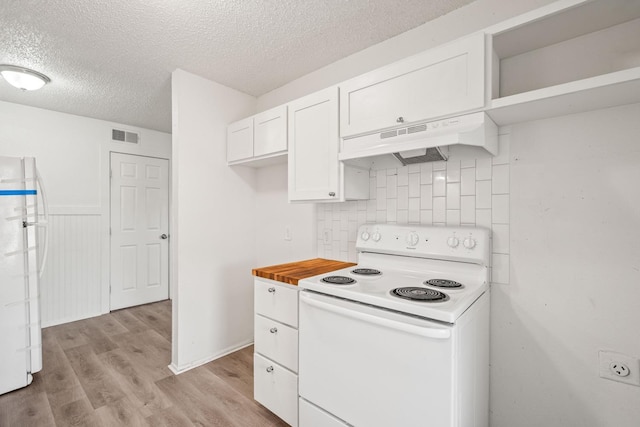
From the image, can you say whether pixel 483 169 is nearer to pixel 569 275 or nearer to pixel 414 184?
pixel 414 184

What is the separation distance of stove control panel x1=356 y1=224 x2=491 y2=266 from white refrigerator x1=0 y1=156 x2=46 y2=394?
2.43 metres

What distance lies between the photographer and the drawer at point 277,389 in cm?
169

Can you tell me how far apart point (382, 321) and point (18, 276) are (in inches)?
104

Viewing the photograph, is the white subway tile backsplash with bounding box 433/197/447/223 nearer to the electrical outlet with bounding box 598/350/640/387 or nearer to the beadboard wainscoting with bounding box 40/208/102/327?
the electrical outlet with bounding box 598/350/640/387

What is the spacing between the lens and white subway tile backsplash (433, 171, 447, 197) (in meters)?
1.76

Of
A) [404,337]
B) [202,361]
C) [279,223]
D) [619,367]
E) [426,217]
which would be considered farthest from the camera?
[279,223]

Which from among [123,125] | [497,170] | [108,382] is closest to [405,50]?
[497,170]

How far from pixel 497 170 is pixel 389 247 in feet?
2.45

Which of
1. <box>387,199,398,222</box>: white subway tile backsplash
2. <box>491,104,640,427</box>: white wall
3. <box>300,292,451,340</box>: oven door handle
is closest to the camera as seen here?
<box>300,292,451,340</box>: oven door handle

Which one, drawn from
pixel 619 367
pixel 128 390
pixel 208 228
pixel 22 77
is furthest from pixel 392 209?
pixel 22 77

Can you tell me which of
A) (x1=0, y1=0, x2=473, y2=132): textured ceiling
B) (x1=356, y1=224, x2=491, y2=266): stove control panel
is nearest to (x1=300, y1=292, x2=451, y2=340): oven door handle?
(x1=356, y1=224, x2=491, y2=266): stove control panel

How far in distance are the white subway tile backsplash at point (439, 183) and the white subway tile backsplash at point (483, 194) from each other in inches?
7.1

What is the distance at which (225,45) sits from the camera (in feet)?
6.89

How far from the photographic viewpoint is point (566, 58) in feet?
4.64
